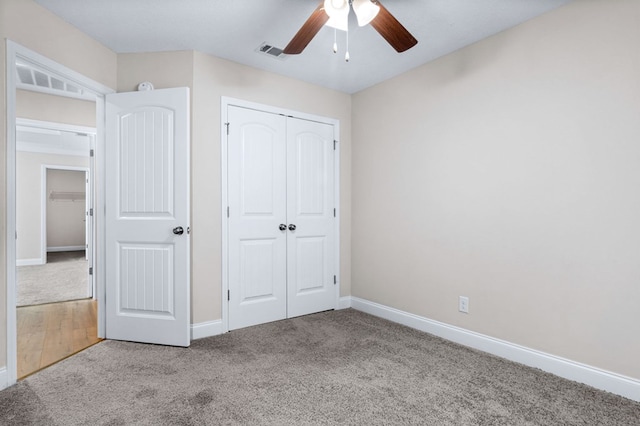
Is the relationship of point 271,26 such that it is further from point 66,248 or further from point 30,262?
point 66,248

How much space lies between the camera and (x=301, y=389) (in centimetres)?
204

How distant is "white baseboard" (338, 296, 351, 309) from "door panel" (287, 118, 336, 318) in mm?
93

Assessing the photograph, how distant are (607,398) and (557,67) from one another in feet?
6.95

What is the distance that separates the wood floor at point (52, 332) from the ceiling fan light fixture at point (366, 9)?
316 cm

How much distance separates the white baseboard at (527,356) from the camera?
1.97 meters

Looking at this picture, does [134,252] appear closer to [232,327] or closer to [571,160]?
[232,327]

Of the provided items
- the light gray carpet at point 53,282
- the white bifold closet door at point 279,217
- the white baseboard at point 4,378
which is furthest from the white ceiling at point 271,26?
the light gray carpet at point 53,282

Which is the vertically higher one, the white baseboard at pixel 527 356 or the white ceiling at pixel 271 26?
the white ceiling at pixel 271 26

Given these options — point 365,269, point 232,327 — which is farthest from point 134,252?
point 365,269

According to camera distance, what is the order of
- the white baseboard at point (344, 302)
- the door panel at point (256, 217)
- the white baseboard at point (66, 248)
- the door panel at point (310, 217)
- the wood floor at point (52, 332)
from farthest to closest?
the white baseboard at point (66, 248) → the white baseboard at point (344, 302) → the door panel at point (310, 217) → the door panel at point (256, 217) → the wood floor at point (52, 332)

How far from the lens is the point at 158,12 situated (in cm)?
233

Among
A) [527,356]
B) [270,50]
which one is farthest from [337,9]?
[527,356]

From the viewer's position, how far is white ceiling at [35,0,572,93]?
223 centimetres

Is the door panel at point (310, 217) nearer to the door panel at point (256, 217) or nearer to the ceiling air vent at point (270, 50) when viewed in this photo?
the door panel at point (256, 217)
